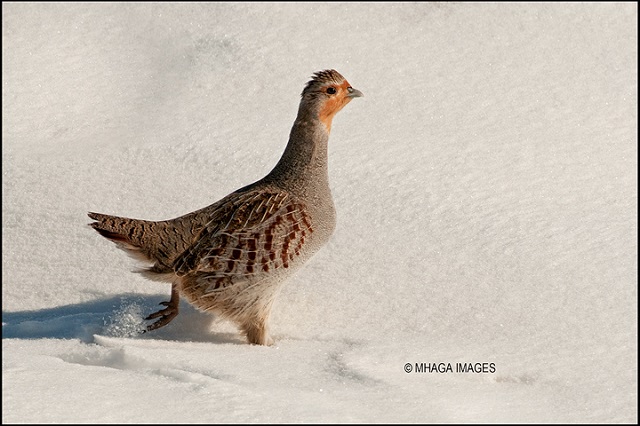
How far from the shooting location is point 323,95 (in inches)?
198

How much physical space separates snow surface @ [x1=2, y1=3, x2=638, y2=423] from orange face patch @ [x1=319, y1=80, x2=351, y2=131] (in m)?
0.77

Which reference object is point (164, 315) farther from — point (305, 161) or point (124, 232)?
point (305, 161)

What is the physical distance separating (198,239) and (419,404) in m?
1.63

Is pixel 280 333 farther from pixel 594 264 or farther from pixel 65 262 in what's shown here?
pixel 594 264

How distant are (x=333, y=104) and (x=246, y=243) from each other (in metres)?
0.97

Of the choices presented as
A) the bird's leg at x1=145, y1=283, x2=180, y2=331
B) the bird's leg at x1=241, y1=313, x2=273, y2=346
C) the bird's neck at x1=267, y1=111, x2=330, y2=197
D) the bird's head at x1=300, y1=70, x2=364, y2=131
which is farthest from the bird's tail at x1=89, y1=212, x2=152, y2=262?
the bird's head at x1=300, y1=70, x2=364, y2=131

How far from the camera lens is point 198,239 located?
187 inches

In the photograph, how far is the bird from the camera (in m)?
4.64

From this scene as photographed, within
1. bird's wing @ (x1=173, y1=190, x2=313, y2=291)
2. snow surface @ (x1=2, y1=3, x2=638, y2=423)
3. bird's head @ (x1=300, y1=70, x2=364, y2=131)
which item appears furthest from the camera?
bird's head @ (x1=300, y1=70, x2=364, y2=131)

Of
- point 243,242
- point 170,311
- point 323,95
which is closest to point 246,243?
point 243,242

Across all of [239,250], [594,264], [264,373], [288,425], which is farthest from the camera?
[594,264]

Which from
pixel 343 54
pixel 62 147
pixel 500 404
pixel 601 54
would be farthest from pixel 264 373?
pixel 601 54

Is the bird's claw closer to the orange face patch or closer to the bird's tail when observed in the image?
the bird's tail

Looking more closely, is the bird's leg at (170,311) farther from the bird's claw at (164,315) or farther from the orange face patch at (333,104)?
the orange face patch at (333,104)
